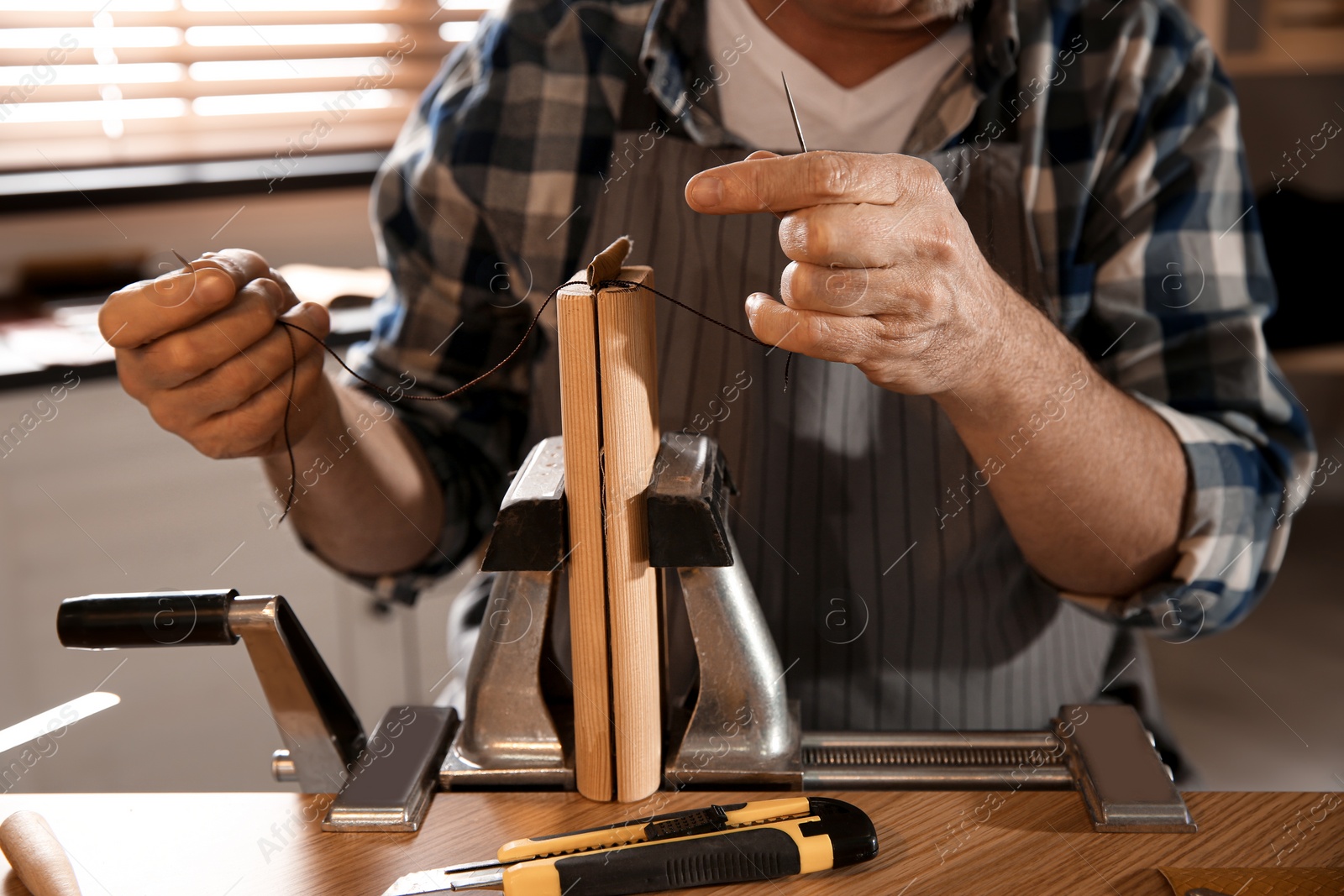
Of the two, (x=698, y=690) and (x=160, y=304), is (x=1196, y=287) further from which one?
(x=160, y=304)

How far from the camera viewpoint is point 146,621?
0.59 meters

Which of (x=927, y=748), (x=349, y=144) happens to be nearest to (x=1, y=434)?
(x=349, y=144)

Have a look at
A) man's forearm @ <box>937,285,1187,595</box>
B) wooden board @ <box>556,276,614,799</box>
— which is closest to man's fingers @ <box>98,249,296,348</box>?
wooden board @ <box>556,276,614,799</box>

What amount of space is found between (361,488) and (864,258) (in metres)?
0.52

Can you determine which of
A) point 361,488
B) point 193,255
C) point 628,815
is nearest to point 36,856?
point 628,815

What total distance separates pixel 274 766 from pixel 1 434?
1.12m

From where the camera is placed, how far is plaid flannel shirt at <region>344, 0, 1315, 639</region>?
87cm

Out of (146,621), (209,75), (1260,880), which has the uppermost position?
(209,75)

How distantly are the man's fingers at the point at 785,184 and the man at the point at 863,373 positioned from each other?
0.29m

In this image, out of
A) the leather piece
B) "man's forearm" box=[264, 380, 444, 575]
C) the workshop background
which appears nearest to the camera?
the leather piece

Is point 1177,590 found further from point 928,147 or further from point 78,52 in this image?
point 78,52

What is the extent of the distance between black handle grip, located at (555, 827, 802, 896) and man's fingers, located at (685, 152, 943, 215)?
0.31 metres

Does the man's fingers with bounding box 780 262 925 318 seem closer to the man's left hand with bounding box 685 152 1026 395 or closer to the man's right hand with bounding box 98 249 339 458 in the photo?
the man's left hand with bounding box 685 152 1026 395

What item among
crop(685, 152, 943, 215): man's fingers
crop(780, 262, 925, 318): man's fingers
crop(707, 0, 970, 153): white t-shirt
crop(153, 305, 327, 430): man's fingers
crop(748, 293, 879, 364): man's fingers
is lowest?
crop(153, 305, 327, 430): man's fingers
